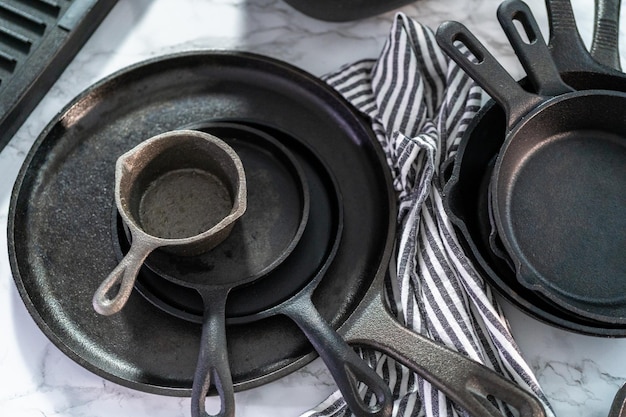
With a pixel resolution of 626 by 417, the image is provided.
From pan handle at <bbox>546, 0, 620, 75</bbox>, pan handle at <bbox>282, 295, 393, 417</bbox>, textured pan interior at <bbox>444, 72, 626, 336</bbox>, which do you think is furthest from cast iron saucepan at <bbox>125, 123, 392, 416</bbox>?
pan handle at <bbox>546, 0, 620, 75</bbox>

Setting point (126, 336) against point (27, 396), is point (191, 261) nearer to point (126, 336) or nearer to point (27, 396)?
point (126, 336)

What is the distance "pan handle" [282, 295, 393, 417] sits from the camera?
0.57m

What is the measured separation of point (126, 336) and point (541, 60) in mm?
430

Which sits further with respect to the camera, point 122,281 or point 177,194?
point 177,194

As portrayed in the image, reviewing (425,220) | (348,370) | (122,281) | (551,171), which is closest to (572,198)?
(551,171)

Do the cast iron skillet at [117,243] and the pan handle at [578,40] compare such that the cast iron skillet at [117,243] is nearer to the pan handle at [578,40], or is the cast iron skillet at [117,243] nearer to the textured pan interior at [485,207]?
the textured pan interior at [485,207]

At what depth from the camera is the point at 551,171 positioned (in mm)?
671

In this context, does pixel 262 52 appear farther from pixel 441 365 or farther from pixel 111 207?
pixel 441 365

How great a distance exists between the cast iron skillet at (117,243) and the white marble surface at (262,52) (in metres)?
0.04

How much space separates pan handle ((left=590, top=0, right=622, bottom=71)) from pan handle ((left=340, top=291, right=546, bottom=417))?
30 centimetres

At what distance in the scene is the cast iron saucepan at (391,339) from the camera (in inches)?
22.2

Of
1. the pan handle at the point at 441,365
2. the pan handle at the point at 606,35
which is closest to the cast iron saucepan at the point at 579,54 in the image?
the pan handle at the point at 606,35

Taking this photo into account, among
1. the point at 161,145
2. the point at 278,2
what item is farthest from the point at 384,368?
the point at 278,2

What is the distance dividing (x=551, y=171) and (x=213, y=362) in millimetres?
352
